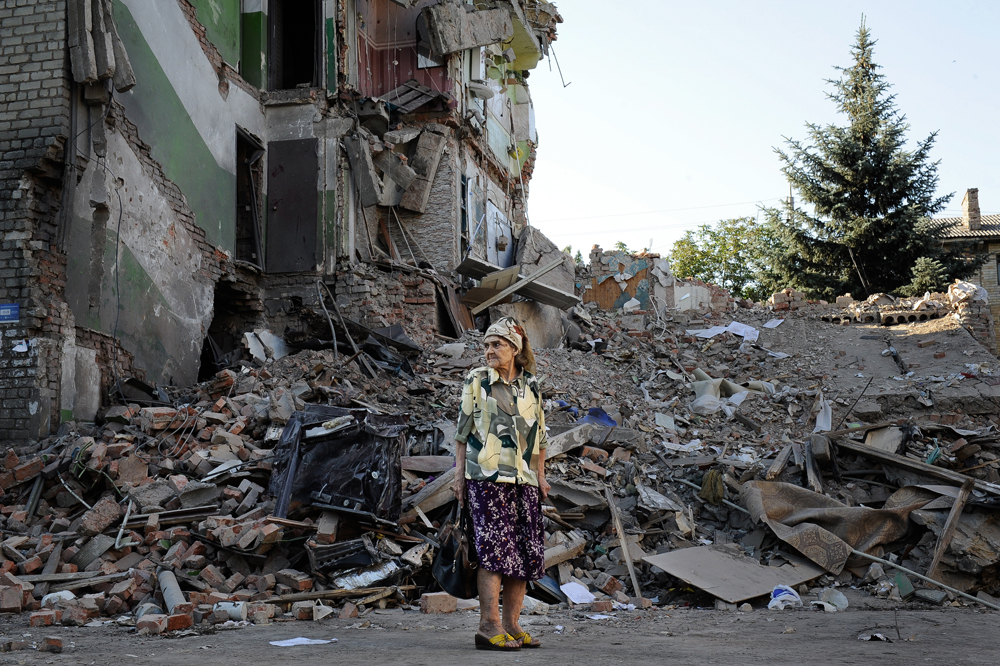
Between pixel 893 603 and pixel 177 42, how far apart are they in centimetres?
1028

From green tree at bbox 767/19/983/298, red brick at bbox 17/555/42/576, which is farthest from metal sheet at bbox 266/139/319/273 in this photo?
green tree at bbox 767/19/983/298

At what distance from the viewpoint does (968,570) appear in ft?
18.0

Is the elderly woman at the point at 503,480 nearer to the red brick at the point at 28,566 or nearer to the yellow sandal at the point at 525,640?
the yellow sandal at the point at 525,640

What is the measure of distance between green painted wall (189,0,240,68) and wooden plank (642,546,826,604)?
32.2ft

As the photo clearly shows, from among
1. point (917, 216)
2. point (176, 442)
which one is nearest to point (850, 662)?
point (176, 442)

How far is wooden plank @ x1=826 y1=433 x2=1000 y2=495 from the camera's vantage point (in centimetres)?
595

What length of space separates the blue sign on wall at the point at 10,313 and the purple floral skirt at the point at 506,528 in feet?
20.3

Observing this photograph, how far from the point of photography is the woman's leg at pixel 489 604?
3.34 meters

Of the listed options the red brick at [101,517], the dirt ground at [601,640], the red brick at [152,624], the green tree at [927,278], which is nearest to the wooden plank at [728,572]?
the dirt ground at [601,640]

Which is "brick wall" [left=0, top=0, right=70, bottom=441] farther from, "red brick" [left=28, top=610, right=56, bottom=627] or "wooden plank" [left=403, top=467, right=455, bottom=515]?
"wooden plank" [left=403, top=467, right=455, bottom=515]

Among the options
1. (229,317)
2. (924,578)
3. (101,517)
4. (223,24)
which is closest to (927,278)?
(924,578)

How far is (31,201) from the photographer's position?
7809 mm

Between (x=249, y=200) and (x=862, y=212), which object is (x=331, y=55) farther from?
(x=862, y=212)

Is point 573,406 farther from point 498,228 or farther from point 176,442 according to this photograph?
point 498,228
